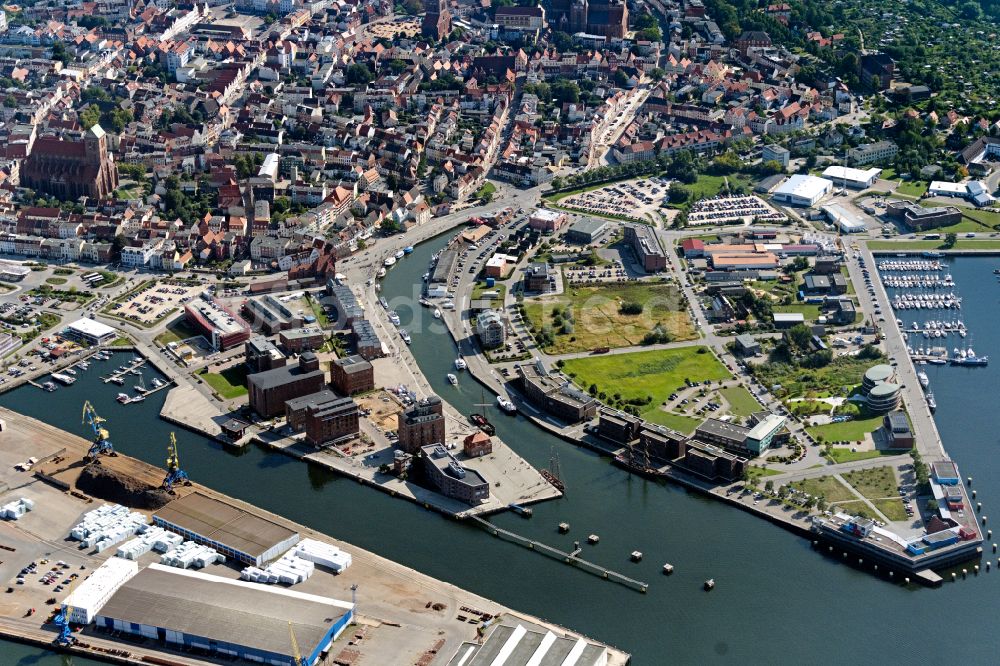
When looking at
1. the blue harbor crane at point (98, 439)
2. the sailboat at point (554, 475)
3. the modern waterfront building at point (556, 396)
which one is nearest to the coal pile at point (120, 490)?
the blue harbor crane at point (98, 439)

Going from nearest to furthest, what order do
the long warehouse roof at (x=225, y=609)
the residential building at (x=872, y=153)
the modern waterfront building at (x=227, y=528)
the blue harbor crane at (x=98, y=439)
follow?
the long warehouse roof at (x=225, y=609) → the modern waterfront building at (x=227, y=528) → the blue harbor crane at (x=98, y=439) → the residential building at (x=872, y=153)

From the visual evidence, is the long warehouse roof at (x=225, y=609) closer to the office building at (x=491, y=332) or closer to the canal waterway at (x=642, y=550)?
the canal waterway at (x=642, y=550)

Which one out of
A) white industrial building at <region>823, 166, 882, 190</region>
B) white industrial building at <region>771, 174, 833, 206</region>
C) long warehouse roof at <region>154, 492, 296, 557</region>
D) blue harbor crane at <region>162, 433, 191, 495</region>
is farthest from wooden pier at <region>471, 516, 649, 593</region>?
white industrial building at <region>823, 166, 882, 190</region>

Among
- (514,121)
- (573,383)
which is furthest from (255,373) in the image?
(514,121)

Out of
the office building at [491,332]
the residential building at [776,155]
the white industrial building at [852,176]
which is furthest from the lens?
the residential building at [776,155]

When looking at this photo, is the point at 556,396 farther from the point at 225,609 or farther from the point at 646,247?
the point at 225,609

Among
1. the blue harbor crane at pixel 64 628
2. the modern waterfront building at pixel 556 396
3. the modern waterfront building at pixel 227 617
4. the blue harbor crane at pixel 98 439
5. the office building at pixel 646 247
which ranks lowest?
the blue harbor crane at pixel 64 628

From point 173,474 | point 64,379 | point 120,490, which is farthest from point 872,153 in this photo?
point 120,490
